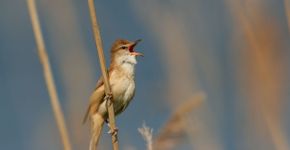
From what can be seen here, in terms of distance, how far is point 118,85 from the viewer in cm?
363

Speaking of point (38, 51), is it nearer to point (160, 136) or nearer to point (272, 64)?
point (160, 136)

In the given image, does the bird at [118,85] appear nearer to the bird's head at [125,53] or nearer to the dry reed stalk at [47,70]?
the bird's head at [125,53]

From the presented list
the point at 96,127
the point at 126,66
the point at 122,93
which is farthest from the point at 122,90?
the point at 96,127

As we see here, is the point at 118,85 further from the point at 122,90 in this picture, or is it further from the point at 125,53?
the point at 125,53

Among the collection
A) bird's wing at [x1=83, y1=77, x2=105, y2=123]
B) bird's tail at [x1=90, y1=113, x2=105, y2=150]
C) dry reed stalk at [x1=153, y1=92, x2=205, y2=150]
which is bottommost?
dry reed stalk at [x1=153, y1=92, x2=205, y2=150]

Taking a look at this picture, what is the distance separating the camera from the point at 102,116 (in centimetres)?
362

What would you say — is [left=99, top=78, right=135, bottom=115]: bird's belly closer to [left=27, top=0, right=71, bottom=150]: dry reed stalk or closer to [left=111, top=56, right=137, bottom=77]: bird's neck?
[left=111, top=56, right=137, bottom=77]: bird's neck

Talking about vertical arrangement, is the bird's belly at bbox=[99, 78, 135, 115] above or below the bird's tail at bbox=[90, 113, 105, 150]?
above

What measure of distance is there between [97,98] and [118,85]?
0.17 metres

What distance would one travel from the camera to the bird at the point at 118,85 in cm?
358

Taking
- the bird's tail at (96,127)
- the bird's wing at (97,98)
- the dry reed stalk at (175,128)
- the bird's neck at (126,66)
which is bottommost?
the dry reed stalk at (175,128)

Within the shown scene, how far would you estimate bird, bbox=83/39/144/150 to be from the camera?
3.58 meters

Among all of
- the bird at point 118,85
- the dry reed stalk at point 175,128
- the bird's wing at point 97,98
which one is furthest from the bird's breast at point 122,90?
the dry reed stalk at point 175,128

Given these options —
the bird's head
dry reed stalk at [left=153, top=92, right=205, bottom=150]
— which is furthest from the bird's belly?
dry reed stalk at [left=153, top=92, right=205, bottom=150]
